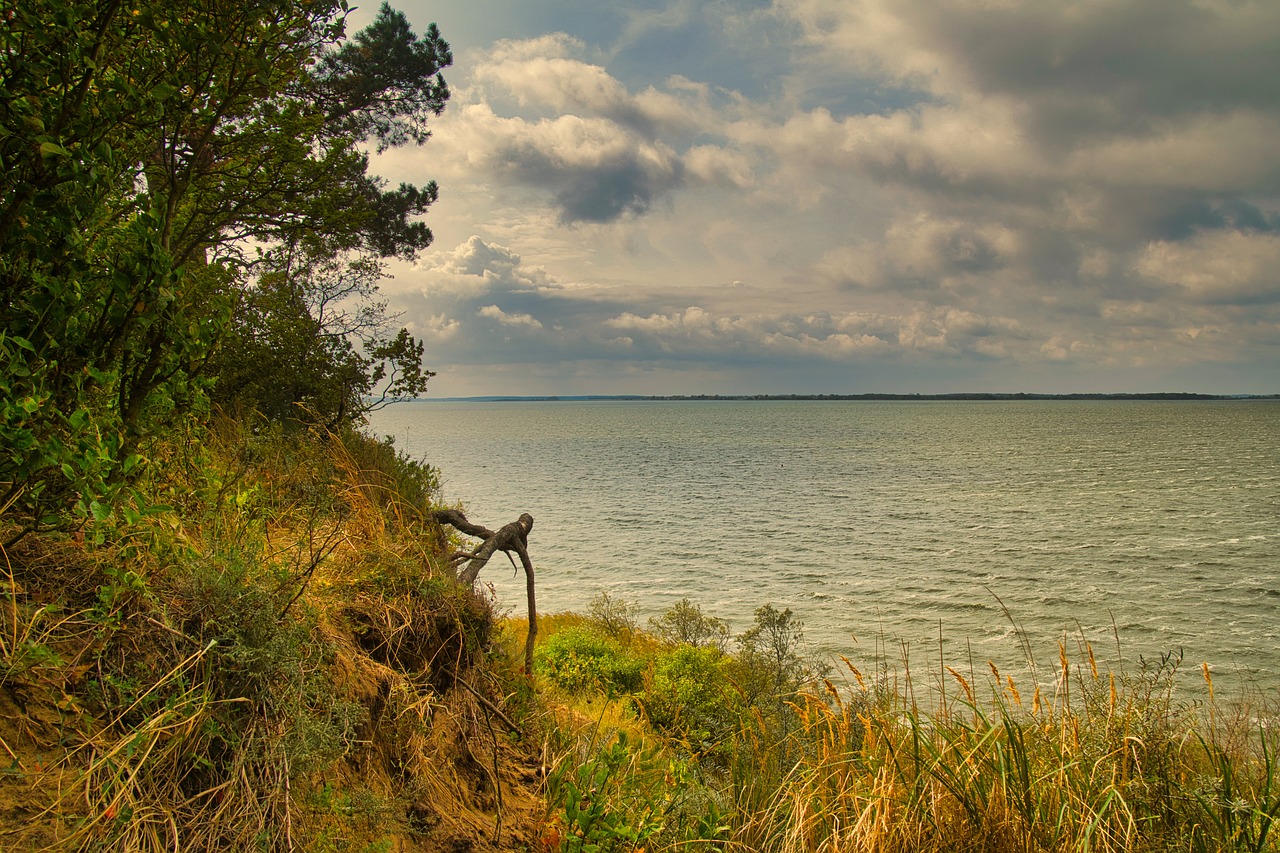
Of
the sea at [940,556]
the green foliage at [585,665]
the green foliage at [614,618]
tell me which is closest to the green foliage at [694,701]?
the green foliage at [585,665]

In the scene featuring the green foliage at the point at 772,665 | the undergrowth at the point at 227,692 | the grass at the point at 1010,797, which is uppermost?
the undergrowth at the point at 227,692

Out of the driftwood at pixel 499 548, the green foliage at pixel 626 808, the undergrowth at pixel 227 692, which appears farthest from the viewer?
the driftwood at pixel 499 548

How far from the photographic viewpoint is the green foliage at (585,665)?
1088 cm

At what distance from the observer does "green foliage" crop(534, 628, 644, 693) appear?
35.7 feet

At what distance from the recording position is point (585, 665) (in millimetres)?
11336

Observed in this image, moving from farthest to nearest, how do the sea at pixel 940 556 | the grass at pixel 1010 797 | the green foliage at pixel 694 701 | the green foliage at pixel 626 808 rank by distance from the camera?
the sea at pixel 940 556
the green foliage at pixel 694 701
the green foliage at pixel 626 808
the grass at pixel 1010 797

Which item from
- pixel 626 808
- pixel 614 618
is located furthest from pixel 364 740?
pixel 614 618

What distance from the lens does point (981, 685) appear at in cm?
1414

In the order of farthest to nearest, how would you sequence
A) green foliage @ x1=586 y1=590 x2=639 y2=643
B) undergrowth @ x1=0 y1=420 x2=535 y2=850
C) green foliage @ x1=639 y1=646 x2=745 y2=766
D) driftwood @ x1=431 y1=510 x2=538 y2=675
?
green foliage @ x1=586 y1=590 x2=639 y2=643 < green foliage @ x1=639 y1=646 x2=745 y2=766 < driftwood @ x1=431 y1=510 x2=538 y2=675 < undergrowth @ x1=0 y1=420 x2=535 y2=850

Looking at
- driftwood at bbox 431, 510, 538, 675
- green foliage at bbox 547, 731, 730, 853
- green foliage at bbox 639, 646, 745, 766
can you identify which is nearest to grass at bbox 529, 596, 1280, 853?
green foliage at bbox 547, 731, 730, 853

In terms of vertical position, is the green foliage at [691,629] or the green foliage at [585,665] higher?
the green foliage at [585,665]

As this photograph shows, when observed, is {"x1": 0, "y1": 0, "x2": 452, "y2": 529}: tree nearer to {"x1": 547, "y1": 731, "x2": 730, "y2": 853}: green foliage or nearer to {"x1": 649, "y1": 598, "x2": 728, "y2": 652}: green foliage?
{"x1": 547, "y1": 731, "x2": 730, "y2": 853}: green foliage

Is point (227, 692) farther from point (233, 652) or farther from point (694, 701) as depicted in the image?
point (694, 701)

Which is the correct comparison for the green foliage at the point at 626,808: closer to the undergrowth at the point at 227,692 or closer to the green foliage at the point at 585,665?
the undergrowth at the point at 227,692
